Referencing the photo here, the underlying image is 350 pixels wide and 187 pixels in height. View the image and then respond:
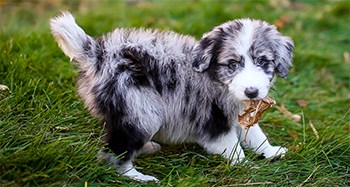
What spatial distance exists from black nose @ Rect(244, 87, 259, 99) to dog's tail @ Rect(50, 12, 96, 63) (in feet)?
3.83

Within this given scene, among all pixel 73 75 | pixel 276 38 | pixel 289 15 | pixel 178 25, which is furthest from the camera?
pixel 289 15

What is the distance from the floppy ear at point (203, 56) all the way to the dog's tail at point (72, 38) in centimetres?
77

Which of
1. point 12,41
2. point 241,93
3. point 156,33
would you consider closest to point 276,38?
point 241,93

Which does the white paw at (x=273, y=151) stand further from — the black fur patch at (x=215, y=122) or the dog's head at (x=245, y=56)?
the dog's head at (x=245, y=56)

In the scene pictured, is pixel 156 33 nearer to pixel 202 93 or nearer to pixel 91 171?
pixel 202 93

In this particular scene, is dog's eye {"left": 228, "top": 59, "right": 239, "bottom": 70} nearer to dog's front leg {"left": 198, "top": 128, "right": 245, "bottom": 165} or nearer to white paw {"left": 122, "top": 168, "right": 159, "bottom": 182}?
dog's front leg {"left": 198, "top": 128, "right": 245, "bottom": 165}

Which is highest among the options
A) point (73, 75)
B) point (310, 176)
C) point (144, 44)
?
point (144, 44)

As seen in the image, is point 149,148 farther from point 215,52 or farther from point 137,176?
point 215,52

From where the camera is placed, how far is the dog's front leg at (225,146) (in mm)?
4402

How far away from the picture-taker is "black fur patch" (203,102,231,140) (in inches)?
172

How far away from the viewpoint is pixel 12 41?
5.78 m

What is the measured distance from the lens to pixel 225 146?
4.42m

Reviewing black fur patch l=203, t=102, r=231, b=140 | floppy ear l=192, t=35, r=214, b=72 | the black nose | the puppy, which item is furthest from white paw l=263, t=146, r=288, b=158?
floppy ear l=192, t=35, r=214, b=72

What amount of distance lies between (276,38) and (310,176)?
41.8 inches
